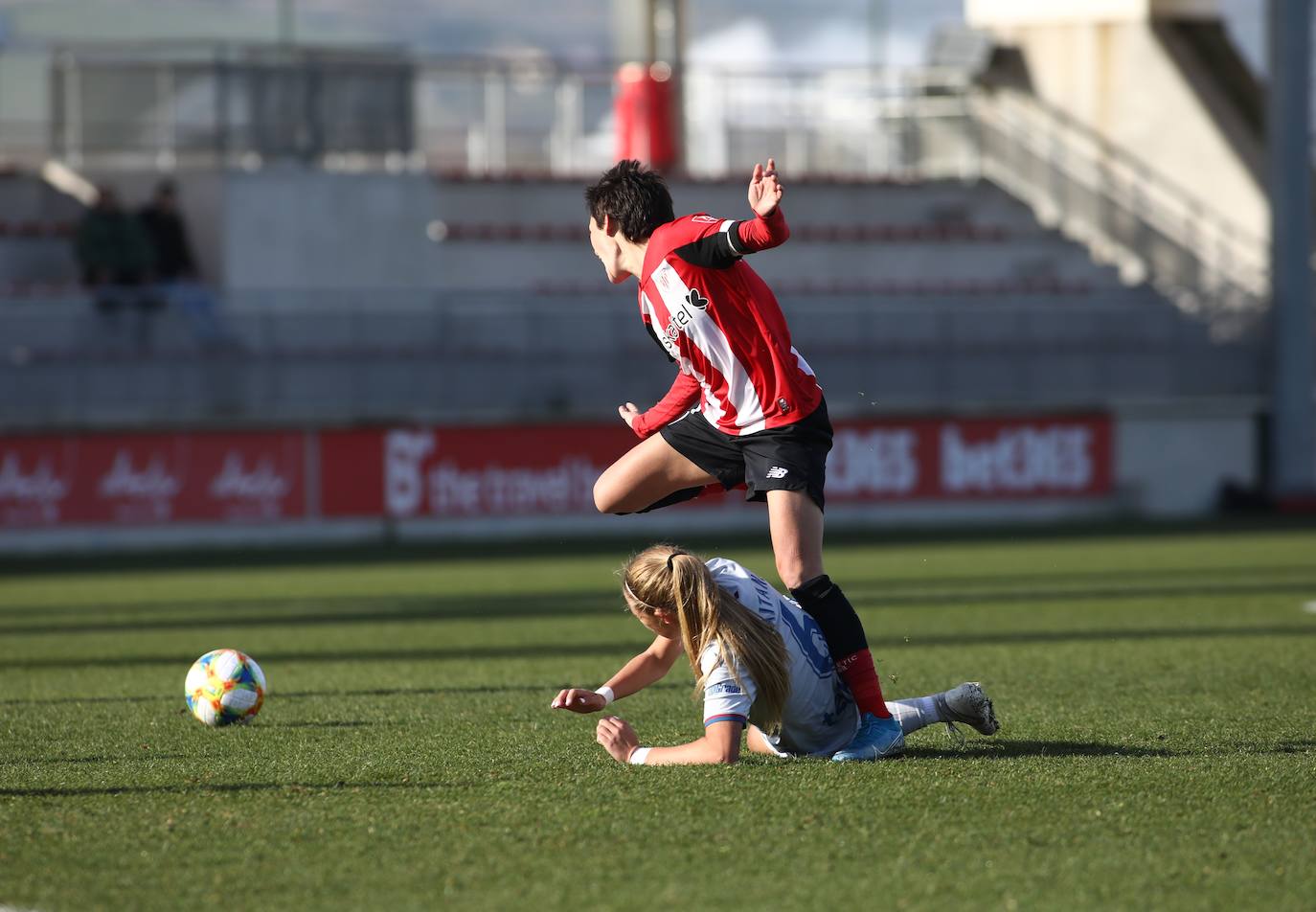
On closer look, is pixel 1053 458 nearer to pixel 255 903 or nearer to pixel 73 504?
pixel 73 504

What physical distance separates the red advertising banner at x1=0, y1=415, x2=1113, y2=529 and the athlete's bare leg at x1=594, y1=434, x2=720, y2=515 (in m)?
12.7

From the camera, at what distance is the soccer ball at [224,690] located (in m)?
6.05

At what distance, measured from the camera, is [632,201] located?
5.35 metres

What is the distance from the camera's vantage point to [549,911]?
358cm

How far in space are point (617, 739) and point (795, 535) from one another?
2.75ft

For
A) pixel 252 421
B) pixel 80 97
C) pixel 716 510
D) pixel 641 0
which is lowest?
pixel 716 510

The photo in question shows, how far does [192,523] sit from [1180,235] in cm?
1564

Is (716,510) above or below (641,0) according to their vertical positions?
below

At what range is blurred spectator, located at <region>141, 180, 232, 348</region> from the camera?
18.8 metres

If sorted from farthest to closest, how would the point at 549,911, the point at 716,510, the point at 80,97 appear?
the point at 80,97, the point at 716,510, the point at 549,911

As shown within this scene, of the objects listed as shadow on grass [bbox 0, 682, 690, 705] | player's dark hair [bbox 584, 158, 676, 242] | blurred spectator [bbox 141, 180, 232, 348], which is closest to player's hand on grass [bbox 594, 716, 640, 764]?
player's dark hair [bbox 584, 158, 676, 242]

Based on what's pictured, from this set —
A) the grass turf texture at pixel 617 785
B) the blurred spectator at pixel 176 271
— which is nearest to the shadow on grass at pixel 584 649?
the grass turf texture at pixel 617 785

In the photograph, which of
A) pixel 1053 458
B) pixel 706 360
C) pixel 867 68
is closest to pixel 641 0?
pixel 867 68

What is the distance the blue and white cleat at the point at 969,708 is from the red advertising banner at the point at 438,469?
13.1 m
